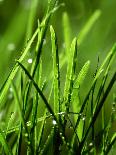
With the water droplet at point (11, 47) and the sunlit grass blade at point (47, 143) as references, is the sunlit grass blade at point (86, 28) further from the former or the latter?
the water droplet at point (11, 47)

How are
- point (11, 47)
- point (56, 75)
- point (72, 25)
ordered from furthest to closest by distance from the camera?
1. point (72, 25)
2. point (11, 47)
3. point (56, 75)

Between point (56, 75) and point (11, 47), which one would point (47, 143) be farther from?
point (11, 47)

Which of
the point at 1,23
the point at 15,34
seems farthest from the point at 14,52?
the point at 1,23

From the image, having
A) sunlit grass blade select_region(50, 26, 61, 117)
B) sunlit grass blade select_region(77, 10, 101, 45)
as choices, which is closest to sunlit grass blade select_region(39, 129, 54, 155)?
sunlit grass blade select_region(50, 26, 61, 117)

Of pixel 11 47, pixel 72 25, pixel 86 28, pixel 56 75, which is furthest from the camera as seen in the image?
pixel 72 25

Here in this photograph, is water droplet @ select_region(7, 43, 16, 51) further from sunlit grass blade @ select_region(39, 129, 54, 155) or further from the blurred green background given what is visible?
sunlit grass blade @ select_region(39, 129, 54, 155)

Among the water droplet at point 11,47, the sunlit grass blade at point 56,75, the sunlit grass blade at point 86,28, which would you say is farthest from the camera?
the water droplet at point 11,47

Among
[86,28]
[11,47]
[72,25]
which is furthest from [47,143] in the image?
[72,25]

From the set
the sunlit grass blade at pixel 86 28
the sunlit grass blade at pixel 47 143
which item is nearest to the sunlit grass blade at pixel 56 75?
the sunlit grass blade at pixel 47 143

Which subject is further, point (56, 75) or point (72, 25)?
point (72, 25)
